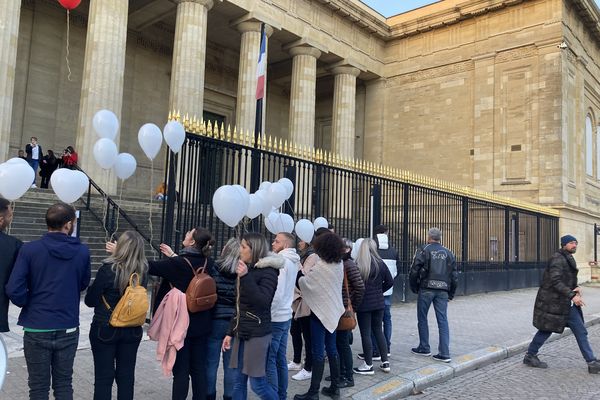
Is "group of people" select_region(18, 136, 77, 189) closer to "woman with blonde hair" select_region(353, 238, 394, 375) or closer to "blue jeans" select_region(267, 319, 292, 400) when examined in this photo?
"woman with blonde hair" select_region(353, 238, 394, 375)

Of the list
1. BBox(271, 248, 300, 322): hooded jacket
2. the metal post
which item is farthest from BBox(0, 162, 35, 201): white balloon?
the metal post

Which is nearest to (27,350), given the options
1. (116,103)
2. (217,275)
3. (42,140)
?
(217,275)

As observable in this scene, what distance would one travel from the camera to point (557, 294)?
6340 millimetres

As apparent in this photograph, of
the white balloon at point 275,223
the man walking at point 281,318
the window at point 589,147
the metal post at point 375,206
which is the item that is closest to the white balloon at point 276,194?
the white balloon at point 275,223

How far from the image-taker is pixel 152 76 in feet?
71.7

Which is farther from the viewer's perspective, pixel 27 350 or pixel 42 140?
pixel 42 140

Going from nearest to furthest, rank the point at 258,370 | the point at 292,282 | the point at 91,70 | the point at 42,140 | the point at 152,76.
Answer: the point at 258,370
the point at 292,282
the point at 91,70
the point at 42,140
the point at 152,76

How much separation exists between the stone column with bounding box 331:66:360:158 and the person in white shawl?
19.0 metres

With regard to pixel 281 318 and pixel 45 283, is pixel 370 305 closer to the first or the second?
pixel 281 318

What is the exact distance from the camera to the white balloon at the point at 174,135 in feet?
21.3

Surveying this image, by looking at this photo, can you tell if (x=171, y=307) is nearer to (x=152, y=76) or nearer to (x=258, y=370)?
(x=258, y=370)

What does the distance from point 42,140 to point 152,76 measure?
5794mm

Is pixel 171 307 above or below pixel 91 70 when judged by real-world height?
below

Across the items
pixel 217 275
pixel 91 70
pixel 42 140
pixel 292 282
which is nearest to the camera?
pixel 217 275
